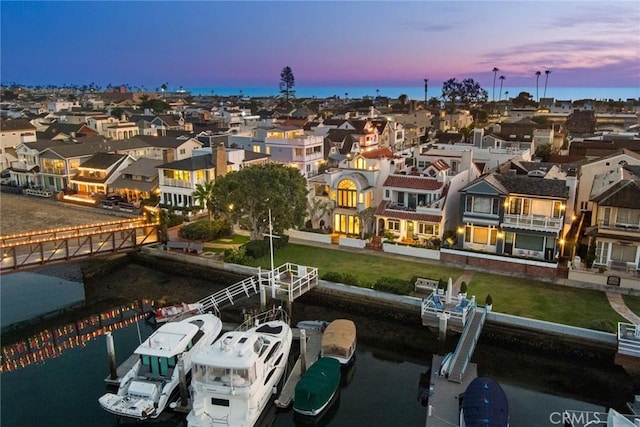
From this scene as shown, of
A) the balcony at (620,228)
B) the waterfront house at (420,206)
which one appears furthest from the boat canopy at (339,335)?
the balcony at (620,228)

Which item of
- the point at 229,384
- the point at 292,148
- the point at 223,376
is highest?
the point at 292,148

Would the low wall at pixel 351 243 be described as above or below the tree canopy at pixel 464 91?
below

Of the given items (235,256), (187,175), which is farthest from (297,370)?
(187,175)

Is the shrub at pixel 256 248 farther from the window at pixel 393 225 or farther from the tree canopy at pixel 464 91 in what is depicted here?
the tree canopy at pixel 464 91

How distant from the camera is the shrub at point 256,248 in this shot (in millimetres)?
43812

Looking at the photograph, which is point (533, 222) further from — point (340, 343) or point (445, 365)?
point (340, 343)

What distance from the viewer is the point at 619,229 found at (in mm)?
37156

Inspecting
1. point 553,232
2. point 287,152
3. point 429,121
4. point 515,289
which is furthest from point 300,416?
point 429,121

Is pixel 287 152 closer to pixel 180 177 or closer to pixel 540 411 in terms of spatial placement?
pixel 180 177

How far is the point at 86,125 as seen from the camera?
102 meters

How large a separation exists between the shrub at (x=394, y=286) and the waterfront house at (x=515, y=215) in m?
9.77

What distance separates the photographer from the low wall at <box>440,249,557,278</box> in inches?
1507

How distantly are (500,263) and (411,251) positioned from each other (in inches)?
290

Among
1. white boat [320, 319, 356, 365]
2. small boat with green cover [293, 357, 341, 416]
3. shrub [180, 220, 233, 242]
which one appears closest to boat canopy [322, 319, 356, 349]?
white boat [320, 319, 356, 365]
